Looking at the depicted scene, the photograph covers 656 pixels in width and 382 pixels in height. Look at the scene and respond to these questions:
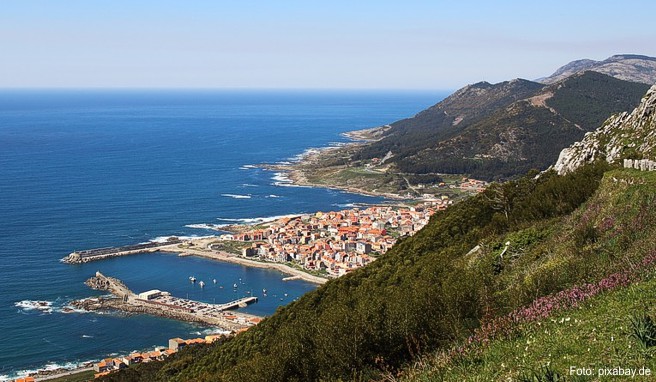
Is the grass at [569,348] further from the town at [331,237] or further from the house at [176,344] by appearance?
the town at [331,237]

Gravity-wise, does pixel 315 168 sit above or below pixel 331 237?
above

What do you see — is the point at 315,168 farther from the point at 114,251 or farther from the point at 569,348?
the point at 569,348

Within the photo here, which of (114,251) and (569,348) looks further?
(114,251)

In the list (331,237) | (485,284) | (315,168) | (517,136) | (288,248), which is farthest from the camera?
(517,136)

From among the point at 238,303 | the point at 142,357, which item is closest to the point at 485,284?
the point at 142,357

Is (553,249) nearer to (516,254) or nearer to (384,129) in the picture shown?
(516,254)

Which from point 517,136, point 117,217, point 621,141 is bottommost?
point 117,217

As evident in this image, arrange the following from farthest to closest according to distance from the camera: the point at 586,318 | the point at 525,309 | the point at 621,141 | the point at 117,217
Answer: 1. the point at 117,217
2. the point at 621,141
3. the point at 525,309
4. the point at 586,318

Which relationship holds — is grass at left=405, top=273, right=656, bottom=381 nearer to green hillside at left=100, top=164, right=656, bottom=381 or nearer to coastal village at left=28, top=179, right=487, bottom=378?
green hillside at left=100, top=164, right=656, bottom=381
